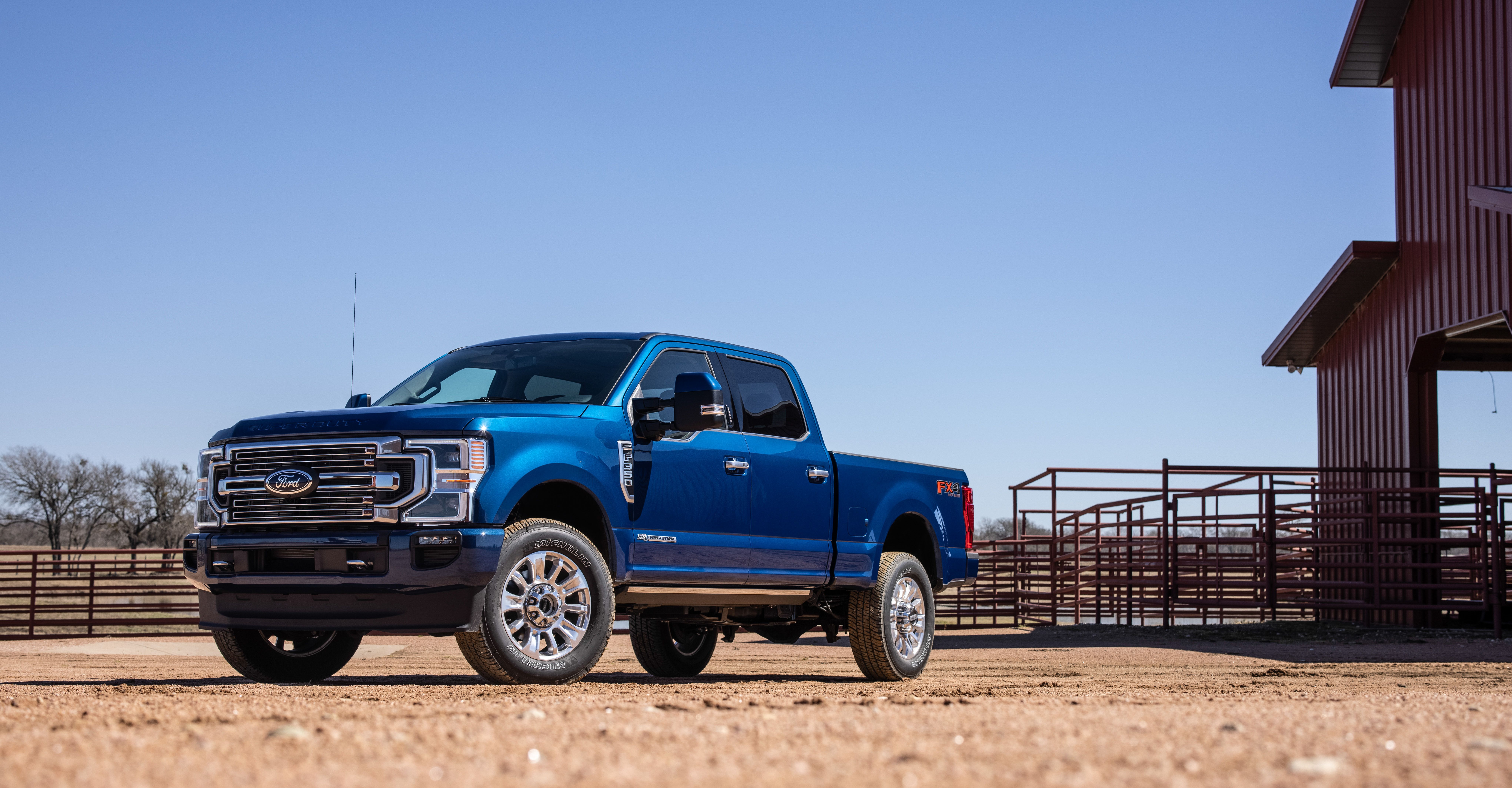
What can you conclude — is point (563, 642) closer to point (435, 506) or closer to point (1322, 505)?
point (435, 506)

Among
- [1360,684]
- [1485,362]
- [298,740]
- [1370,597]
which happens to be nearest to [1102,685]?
[1360,684]

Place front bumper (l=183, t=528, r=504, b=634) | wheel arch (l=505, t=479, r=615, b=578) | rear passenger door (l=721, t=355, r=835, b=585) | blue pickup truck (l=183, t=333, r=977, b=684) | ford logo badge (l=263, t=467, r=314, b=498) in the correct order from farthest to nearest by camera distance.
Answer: rear passenger door (l=721, t=355, r=835, b=585) < wheel arch (l=505, t=479, r=615, b=578) < ford logo badge (l=263, t=467, r=314, b=498) < blue pickup truck (l=183, t=333, r=977, b=684) < front bumper (l=183, t=528, r=504, b=634)

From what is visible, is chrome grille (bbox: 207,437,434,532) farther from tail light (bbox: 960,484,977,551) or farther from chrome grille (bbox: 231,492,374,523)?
tail light (bbox: 960,484,977,551)

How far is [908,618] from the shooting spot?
10.3m

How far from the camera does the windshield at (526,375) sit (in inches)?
336

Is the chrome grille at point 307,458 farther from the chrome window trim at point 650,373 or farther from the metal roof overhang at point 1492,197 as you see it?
the metal roof overhang at point 1492,197

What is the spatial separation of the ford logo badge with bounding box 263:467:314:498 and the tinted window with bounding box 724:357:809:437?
110 inches

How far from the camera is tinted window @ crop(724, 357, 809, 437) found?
30.9 ft

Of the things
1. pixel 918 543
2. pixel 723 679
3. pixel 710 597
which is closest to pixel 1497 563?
pixel 918 543

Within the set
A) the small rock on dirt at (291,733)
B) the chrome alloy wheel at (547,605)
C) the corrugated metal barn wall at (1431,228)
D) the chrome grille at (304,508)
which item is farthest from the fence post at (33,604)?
the corrugated metal barn wall at (1431,228)

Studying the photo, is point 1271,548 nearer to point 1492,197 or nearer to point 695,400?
point 1492,197

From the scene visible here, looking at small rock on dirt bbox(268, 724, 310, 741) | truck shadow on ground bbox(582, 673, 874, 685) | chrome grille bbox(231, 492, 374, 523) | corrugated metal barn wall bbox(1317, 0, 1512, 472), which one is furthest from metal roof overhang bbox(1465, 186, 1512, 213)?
small rock on dirt bbox(268, 724, 310, 741)

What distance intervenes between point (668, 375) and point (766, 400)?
2.95 ft

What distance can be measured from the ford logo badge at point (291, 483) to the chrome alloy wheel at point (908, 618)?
4.19 meters
